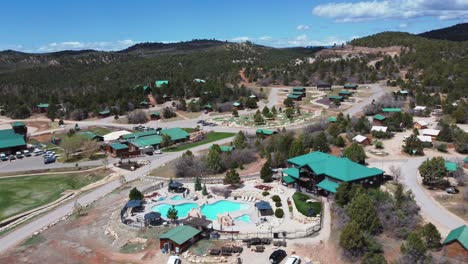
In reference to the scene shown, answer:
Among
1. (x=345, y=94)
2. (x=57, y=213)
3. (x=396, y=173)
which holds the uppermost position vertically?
(x=345, y=94)

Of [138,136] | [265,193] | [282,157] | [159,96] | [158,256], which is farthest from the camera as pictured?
[159,96]

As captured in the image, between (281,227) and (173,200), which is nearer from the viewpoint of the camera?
(281,227)

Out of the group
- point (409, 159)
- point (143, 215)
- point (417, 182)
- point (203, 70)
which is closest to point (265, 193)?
point (143, 215)

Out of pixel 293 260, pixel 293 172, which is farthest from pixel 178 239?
pixel 293 172

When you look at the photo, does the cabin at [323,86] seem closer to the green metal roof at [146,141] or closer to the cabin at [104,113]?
the cabin at [104,113]

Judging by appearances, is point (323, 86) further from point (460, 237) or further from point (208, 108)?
point (460, 237)

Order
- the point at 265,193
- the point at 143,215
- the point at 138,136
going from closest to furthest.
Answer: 1. the point at 143,215
2. the point at 265,193
3. the point at 138,136

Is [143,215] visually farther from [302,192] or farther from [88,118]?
[88,118]
